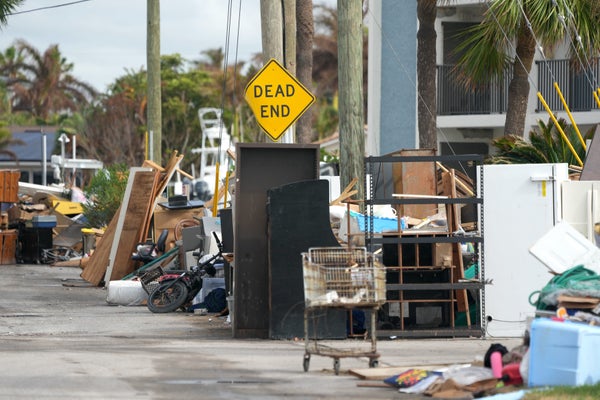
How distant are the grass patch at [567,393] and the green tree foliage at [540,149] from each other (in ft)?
42.4

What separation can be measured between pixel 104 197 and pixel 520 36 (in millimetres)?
12524

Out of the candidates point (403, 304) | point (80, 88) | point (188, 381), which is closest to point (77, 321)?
point (403, 304)

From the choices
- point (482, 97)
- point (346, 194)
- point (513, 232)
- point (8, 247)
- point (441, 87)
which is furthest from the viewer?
point (441, 87)

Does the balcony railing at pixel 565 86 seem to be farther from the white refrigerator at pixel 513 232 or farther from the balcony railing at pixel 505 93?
the white refrigerator at pixel 513 232

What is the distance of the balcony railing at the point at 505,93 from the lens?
34.2 m

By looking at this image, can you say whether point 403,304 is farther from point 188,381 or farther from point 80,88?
point 80,88

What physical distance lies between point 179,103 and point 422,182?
70059 mm

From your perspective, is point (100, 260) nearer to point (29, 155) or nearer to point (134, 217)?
point (134, 217)

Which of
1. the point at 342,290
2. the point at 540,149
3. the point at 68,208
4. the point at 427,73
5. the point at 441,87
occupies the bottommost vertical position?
the point at 342,290

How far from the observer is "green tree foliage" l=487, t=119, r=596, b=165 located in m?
21.9

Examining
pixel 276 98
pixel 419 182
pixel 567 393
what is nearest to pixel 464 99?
pixel 276 98

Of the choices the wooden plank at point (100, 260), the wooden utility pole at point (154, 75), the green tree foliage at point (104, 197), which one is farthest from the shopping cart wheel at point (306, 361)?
the green tree foliage at point (104, 197)

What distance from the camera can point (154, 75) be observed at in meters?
30.7

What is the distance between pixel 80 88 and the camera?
3863 inches
